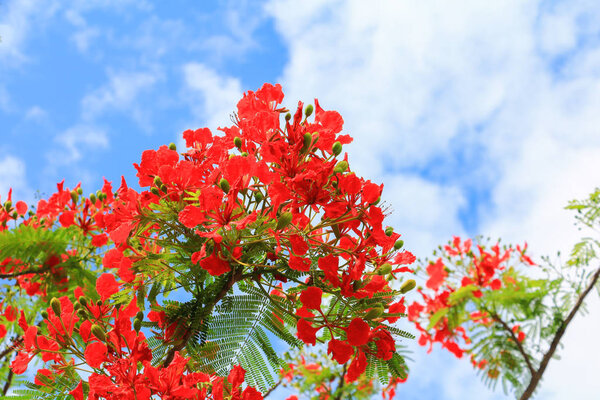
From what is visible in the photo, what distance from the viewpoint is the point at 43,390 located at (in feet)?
5.97

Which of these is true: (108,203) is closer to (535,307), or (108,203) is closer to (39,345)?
(39,345)

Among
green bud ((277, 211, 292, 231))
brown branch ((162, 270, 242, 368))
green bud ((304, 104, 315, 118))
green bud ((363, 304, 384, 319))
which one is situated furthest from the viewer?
green bud ((304, 104, 315, 118))

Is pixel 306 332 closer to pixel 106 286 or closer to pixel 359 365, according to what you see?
pixel 359 365

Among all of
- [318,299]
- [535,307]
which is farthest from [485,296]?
[318,299]

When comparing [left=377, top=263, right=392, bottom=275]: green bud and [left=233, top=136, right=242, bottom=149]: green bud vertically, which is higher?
[left=233, top=136, right=242, bottom=149]: green bud

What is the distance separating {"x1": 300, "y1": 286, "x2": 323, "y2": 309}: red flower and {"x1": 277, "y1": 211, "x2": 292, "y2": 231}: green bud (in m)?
0.26

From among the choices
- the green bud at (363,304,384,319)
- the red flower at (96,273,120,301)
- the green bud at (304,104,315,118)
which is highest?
the green bud at (304,104,315,118)

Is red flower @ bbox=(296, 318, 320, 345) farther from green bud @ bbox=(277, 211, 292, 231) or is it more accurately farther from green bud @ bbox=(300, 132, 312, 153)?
green bud @ bbox=(300, 132, 312, 153)

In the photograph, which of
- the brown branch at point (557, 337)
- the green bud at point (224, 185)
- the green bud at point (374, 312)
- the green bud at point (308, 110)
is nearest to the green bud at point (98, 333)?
the green bud at point (224, 185)

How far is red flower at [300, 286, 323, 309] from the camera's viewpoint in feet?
5.17

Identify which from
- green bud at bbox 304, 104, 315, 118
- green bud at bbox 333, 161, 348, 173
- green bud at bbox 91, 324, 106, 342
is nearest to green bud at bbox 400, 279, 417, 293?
green bud at bbox 333, 161, 348, 173

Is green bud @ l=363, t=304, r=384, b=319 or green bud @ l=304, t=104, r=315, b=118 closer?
green bud @ l=363, t=304, r=384, b=319

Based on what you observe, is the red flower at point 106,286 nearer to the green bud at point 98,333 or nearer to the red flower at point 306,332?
the green bud at point 98,333

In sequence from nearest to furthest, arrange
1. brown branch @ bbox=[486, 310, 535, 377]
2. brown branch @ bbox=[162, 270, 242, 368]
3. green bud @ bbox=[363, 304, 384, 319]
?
1. green bud @ bbox=[363, 304, 384, 319]
2. brown branch @ bbox=[162, 270, 242, 368]
3. brown branch @ bbox=[486, 310, 535, 377]
